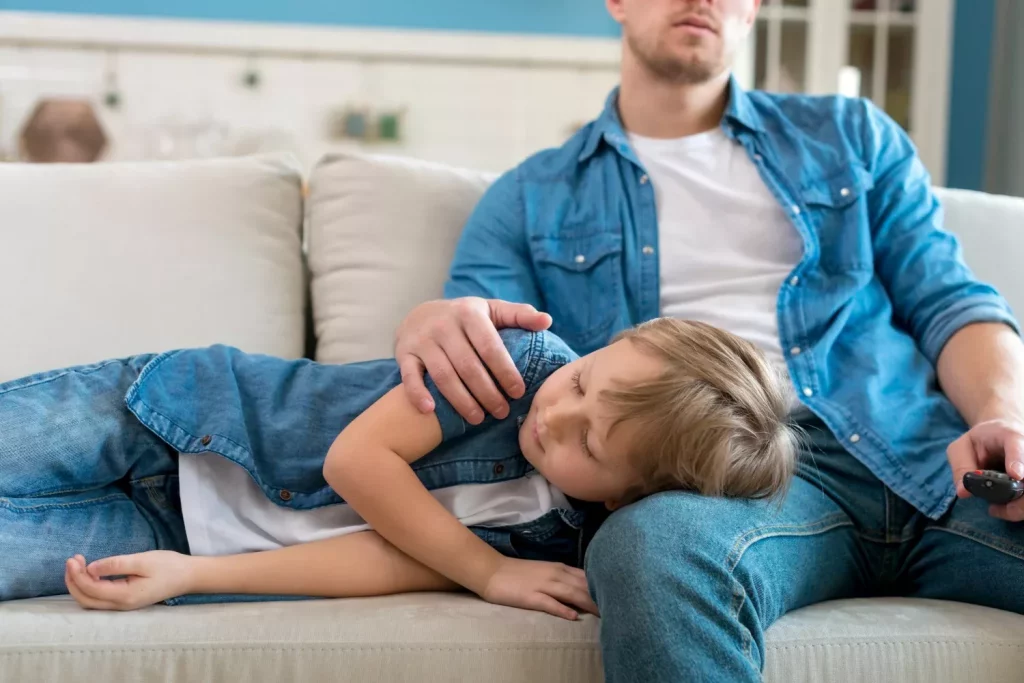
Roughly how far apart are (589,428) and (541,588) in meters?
0.18

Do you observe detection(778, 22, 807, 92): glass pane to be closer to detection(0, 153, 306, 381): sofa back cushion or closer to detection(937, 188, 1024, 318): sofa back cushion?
detection(937, 188, 1024, 318): sofa back cushion

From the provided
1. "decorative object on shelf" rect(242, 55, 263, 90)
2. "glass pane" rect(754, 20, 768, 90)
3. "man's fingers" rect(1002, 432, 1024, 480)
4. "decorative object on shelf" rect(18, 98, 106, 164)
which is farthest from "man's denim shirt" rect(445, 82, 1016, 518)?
"decorative object on shelf" rect(18, 98, 106, 164)

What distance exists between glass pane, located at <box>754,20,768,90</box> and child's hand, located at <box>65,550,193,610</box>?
3.51 meters

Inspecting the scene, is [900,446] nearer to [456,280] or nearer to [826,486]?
[826,486]

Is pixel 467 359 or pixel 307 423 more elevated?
pixel 467 359

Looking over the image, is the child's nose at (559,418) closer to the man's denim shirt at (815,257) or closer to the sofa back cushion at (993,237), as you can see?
the man's denim shirt at (815,257)

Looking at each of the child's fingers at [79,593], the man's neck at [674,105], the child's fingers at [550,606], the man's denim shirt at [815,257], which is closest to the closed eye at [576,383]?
the child's fingers at [550,606]

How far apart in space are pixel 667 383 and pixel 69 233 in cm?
105

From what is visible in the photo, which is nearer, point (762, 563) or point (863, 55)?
point (762, 563)

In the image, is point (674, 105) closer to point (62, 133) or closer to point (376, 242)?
point (376, 242)

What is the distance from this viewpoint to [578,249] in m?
1.49

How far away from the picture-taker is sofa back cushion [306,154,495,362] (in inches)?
62.6

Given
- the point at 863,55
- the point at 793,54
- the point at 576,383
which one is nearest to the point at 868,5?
the point at 863,55

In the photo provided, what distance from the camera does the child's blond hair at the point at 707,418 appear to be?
101cm
